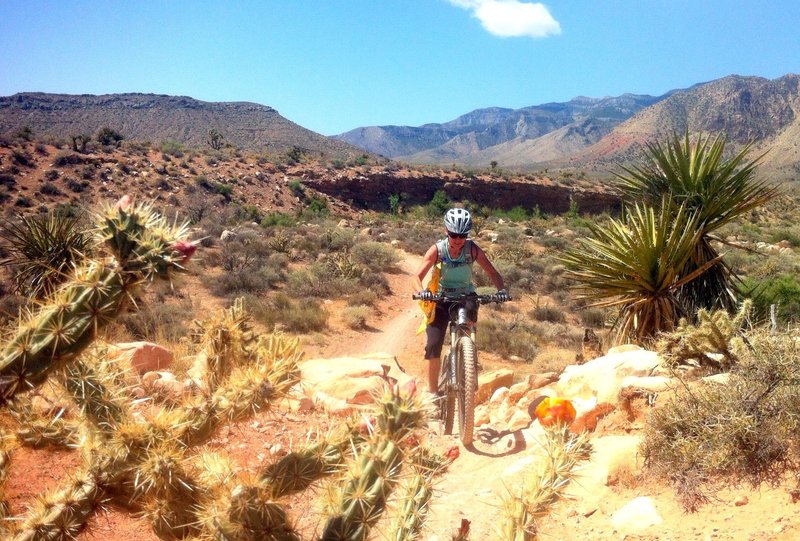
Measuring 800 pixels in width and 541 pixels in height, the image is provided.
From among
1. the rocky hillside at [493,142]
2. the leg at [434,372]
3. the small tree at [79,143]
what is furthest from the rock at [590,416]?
the rocky hillside at [493,142]

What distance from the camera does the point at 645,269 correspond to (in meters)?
6.09

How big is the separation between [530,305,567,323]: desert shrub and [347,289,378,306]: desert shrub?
4.03 meters

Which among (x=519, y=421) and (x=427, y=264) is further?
(x=519, y=421)

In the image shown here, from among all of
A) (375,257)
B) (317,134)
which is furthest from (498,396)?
(317,134)

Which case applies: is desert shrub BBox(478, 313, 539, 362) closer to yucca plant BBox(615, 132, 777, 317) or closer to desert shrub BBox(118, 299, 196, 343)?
yucca plant BBox(615, 132, 777, 317)

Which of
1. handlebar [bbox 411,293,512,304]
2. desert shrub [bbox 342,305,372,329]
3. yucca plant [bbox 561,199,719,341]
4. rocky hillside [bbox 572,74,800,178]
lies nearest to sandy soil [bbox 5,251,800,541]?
handlebar [bbox 411,293,512,304]

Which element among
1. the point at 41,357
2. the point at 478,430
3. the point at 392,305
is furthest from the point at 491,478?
the point at 392,305

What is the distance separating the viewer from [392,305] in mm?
14047

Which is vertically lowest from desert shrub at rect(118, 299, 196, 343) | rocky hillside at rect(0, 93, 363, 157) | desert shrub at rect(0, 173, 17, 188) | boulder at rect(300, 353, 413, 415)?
desert shrub at rect(118, 299, 196, 343)

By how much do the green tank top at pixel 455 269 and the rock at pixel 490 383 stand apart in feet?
6.37

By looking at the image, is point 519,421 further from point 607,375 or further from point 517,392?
point 607,375

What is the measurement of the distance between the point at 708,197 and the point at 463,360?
4.12 m

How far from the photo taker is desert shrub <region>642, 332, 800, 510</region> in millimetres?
2865

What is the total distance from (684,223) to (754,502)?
450cm
